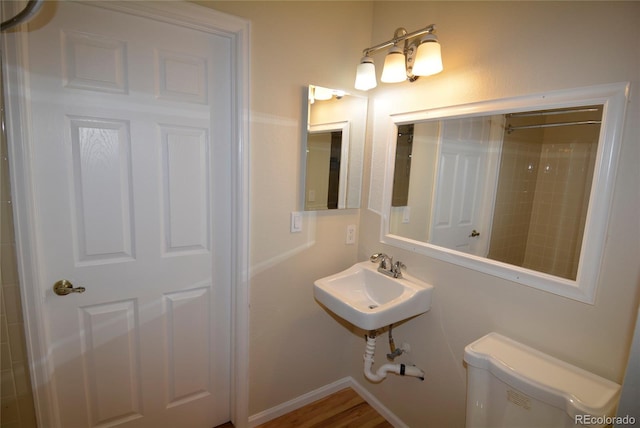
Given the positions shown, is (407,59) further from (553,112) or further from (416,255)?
(416,255)

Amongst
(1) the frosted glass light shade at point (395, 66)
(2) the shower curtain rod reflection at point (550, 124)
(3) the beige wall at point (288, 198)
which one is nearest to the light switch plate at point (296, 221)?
(3) the beige wall at point (288, 198)

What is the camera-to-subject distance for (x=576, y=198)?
3.51 ft

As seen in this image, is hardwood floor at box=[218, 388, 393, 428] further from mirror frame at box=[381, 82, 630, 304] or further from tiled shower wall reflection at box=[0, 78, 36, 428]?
mirror frame at box=[381, 82, 630, 304]

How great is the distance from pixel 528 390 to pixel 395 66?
4.58ft

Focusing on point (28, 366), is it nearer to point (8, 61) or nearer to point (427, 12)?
point (8, 61)

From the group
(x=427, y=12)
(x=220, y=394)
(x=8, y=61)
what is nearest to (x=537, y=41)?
(x=427, y=12)

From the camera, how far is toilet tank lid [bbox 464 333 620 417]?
880mm

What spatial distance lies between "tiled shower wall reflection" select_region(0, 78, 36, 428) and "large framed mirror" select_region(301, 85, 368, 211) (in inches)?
45.9

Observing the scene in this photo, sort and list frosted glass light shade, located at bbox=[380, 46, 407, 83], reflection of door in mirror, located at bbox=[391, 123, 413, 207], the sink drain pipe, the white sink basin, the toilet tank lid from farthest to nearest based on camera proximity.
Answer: reflection of door in mirror, located at bbox=[391, 123, 413, 207] < the sink drain pipe < frosted glass light shade, located at bbox=[380, 46, 407, 83] < the white sink basin < the toilet tank lid

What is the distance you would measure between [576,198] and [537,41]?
0.59m

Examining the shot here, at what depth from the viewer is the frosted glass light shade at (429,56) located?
129 centimetres

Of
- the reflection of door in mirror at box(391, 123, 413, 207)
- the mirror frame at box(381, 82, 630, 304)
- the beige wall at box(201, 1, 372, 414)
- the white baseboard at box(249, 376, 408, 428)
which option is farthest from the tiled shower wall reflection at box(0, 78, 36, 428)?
the mirror frame at box(381, 82, 630, 304)

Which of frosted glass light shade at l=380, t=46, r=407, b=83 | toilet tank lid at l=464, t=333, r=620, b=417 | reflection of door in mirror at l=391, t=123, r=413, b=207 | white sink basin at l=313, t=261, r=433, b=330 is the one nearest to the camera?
toilet tank lid at l=464, t=333, r=620, b=417

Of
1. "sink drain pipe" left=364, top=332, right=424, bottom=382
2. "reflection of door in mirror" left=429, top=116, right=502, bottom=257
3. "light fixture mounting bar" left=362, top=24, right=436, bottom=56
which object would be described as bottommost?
"sink drain pipe" left=364, top=332, right=424, bottom=382
